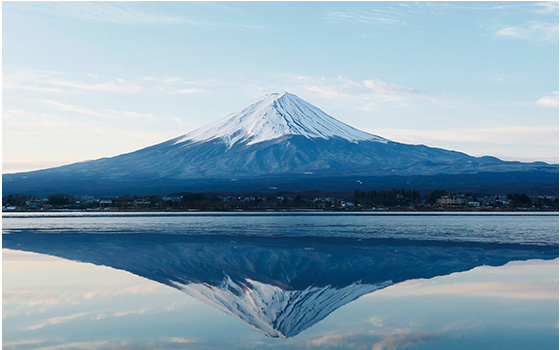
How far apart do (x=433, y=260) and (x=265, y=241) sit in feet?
40.0

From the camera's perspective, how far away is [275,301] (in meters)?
17.7

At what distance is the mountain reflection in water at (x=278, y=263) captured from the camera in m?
17.1

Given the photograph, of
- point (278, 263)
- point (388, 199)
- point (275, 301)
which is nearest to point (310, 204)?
point (388, 199)

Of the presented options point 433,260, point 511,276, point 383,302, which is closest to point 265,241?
point 433,260

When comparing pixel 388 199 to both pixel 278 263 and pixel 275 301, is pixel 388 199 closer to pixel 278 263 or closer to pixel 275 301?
pixel 278 263

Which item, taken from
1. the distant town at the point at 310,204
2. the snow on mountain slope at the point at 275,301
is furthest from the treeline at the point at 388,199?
the snow on mountain slope at the point at 275,301

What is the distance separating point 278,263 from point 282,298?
25.2ft

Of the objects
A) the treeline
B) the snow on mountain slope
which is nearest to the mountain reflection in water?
the snow on mountain slope

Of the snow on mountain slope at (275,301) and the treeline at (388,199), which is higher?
the treeline at (388,199)

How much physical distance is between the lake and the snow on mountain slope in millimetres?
49

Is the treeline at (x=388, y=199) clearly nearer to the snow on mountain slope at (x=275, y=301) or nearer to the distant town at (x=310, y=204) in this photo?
the distant town at (x=310, y=204)

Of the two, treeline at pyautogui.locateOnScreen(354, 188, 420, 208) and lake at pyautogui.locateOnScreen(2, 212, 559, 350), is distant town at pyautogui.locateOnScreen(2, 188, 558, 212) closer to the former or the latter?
treeline at pyautogui.locateOnScreen(354, 188, 420, 208)

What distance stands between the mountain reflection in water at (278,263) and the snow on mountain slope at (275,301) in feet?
0.08

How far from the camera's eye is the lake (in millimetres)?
13352
